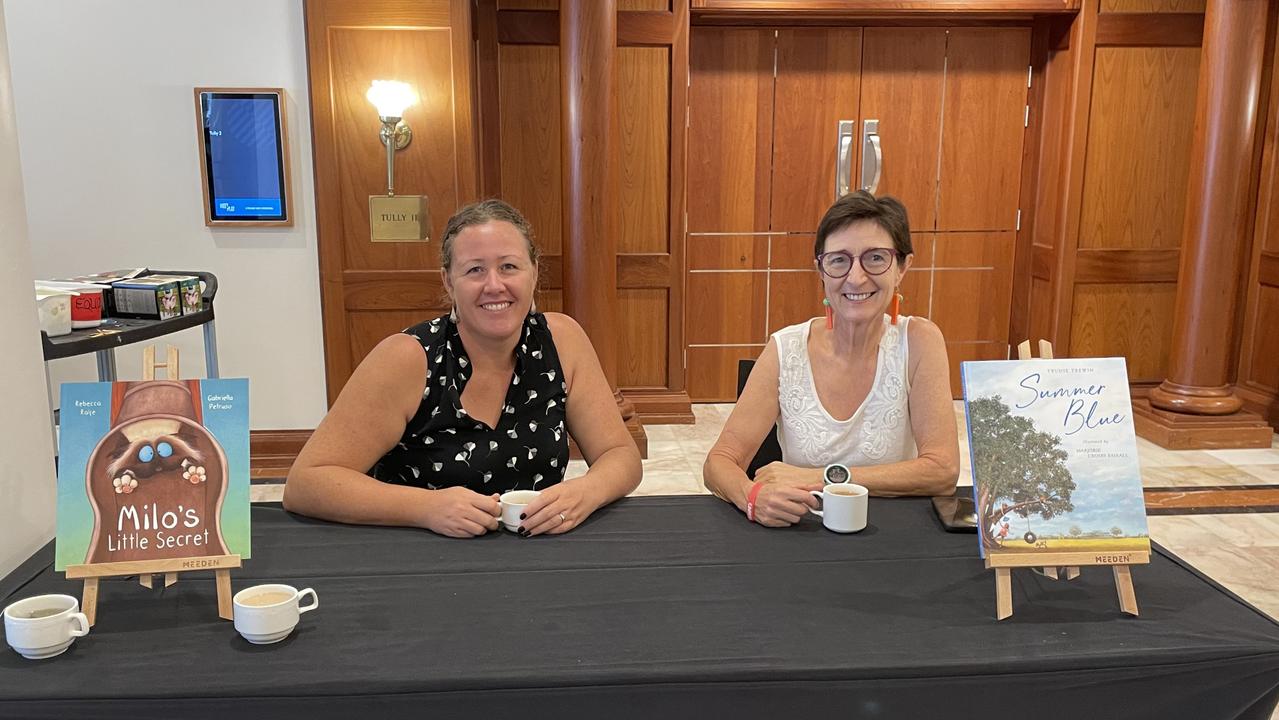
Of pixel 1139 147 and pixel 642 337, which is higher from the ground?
pixel 1139 147

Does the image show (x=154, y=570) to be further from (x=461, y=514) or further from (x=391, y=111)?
(x=391, y=111)

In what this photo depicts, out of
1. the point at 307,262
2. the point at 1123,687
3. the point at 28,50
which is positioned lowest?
the point at 1123,687

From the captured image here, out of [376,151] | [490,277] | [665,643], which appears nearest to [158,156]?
[376,151]

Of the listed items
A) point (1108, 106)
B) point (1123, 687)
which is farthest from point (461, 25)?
point (1123, 687)

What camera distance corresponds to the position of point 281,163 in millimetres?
4219

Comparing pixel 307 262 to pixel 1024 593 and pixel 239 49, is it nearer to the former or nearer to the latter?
pixel 239 49

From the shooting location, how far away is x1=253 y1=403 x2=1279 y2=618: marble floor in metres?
3.32

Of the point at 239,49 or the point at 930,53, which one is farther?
the point at 930,53

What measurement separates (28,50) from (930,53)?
4.27 meters

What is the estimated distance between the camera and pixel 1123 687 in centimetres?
120

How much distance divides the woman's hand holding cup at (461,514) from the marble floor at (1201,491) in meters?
2.45

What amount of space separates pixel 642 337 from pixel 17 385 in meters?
3.88

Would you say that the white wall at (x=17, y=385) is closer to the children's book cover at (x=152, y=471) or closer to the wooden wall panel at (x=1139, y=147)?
the children's book cover at (x=152, y=471)

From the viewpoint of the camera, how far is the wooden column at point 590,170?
4.30m
